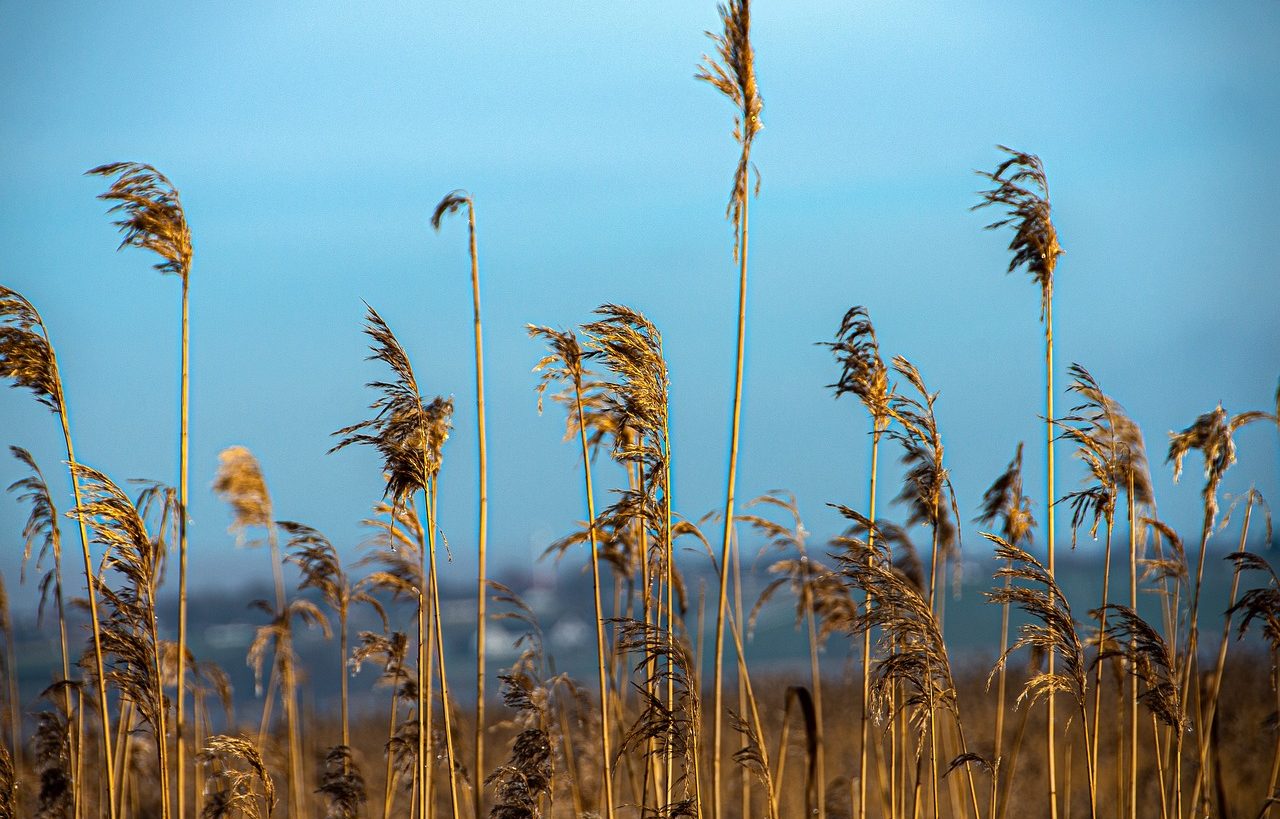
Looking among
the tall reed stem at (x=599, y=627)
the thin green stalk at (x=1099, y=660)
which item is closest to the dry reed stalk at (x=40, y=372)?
the tall reed stem at (x=599, y=627)

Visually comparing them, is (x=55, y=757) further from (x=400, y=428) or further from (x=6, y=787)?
(x=400, y=428)

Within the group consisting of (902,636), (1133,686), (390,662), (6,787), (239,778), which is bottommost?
(6,787)

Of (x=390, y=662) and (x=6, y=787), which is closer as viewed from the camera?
(x=6, y=787)

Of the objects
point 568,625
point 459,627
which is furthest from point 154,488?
point 568,625

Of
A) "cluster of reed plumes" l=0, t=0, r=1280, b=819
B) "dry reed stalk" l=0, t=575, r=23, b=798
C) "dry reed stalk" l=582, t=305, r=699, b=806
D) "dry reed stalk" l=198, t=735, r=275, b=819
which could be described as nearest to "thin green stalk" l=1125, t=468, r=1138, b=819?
"cluster of reed plumes" l=0, t=0, r=1280, b=819

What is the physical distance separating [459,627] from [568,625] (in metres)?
7.35

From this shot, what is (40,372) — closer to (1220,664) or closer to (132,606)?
(132,606)

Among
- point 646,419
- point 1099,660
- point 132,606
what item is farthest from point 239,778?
point 1099,660

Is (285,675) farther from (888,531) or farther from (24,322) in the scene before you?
(888,531)

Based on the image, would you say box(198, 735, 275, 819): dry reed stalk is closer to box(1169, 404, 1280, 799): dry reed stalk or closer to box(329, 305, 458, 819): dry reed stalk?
box(329, 305, 458, 819): dry reed stalk

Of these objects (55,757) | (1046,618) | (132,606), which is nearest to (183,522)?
(132,606)

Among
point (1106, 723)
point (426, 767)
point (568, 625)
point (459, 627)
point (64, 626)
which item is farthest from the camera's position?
point (568, 625)

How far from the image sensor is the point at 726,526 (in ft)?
12.5

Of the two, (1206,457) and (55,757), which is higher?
(1206,457)
